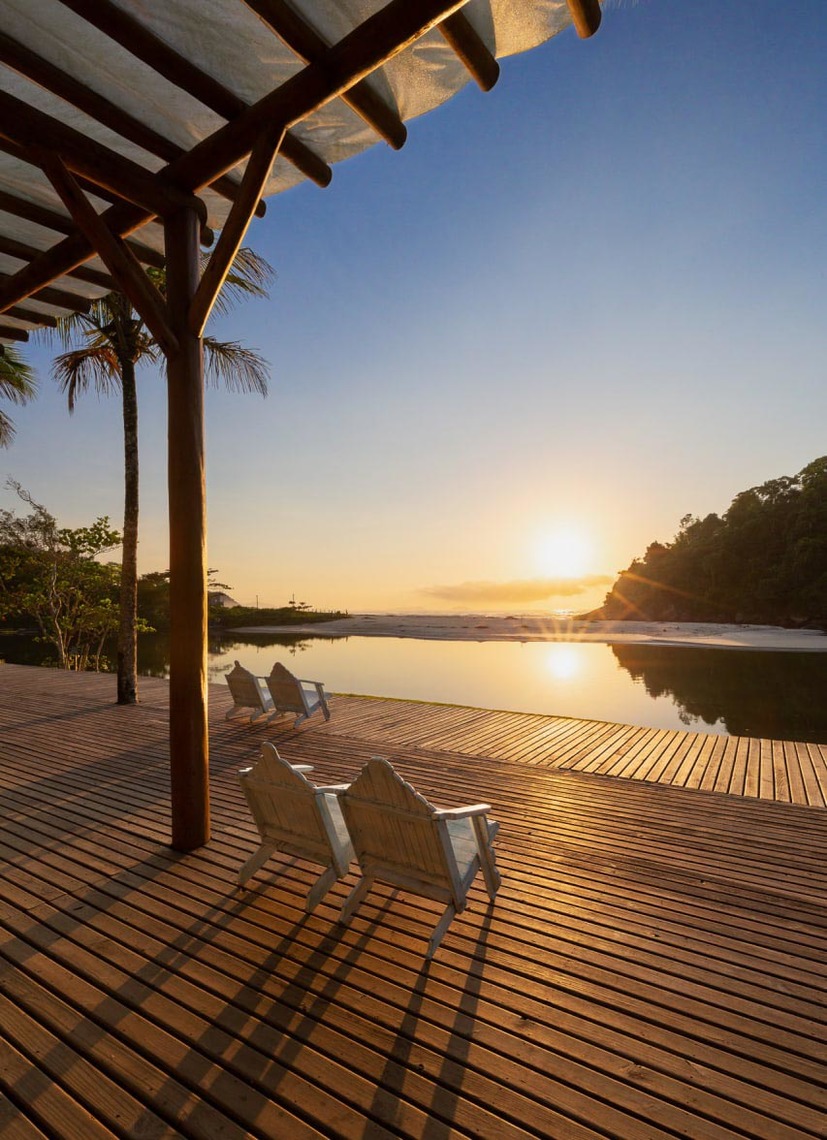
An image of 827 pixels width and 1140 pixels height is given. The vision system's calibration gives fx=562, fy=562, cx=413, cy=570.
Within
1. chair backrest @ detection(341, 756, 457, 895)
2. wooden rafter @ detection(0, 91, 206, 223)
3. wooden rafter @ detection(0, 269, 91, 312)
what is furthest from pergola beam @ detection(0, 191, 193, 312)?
chair backrest @ detection(341, 756, 457, 895)

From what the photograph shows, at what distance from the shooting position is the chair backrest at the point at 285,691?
711 cm

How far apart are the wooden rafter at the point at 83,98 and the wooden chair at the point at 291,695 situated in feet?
17.1

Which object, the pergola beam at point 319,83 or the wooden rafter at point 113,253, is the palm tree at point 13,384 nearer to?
the wooden rafter at point 113,253

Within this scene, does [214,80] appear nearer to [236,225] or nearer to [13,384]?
[236,225]

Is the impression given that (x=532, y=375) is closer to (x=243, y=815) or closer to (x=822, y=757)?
(x=822, y=757)

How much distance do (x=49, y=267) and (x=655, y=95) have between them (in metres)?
7.18

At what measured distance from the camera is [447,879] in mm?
2582

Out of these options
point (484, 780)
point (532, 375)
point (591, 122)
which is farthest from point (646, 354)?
point (484, 780)

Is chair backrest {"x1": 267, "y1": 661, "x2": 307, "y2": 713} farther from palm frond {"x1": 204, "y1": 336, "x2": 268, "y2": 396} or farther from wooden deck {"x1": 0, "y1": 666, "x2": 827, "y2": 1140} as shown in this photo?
palm frond {"x1": 204, "y1": 336, "x2": 268, "y2": 396}

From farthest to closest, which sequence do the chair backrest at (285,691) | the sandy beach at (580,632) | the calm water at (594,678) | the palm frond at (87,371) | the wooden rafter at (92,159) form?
the sandy beach at (580,632) < the calm water at (594,678) < the palm frond at (87,371) < the chair backrest at (285,691) < the wooden rafter at (92,159)

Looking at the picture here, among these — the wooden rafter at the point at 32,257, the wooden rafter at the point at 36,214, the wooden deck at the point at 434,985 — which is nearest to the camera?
Answer: the wooden deck at the point at 434,985

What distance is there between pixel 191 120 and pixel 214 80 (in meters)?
0.33

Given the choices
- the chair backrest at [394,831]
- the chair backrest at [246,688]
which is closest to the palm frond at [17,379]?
the chair backrest at [246,688]

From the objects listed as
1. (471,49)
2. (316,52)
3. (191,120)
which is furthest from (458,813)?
(191,120)
